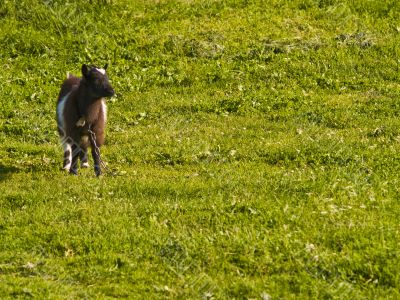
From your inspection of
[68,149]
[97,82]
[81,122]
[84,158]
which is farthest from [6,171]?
[97,82]

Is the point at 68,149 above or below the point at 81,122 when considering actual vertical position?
below

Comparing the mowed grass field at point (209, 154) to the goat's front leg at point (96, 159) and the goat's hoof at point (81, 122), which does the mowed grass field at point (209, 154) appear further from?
the goat's hoof at point (81, 122)

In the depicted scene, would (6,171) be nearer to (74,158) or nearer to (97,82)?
(74,158)

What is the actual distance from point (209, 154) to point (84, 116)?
2.03 m

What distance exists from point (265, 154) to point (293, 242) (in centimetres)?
419

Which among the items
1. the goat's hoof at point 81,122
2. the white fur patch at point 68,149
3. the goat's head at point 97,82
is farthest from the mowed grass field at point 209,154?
the goat's head at point 97,82

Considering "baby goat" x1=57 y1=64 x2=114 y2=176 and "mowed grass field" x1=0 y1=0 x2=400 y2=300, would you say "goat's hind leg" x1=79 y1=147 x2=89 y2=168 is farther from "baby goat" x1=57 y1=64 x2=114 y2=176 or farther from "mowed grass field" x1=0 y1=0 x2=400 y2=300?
"mowed grass field" x1=0 y1=0 x2=400 y2=300

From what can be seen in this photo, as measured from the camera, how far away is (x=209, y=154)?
13.4m

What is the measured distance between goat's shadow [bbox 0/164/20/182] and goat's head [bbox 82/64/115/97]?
5.61 feet

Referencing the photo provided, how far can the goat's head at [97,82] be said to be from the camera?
1269 cm

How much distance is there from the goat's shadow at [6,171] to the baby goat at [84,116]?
2.50 ft

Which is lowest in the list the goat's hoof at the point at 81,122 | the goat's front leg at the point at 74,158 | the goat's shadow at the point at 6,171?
the goat's shadow at the point at 6,171

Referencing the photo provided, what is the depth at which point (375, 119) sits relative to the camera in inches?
611

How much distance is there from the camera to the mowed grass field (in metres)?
8.83
